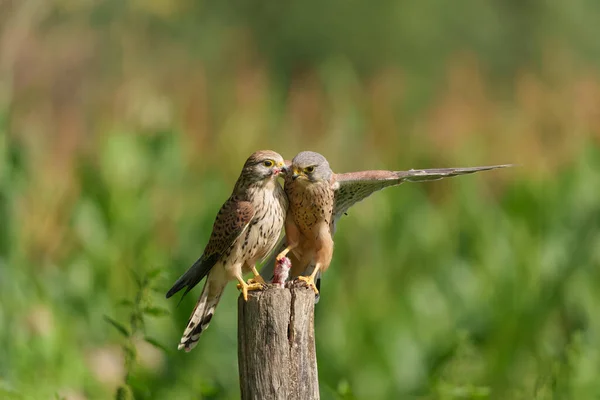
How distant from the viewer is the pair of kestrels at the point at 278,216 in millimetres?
4129

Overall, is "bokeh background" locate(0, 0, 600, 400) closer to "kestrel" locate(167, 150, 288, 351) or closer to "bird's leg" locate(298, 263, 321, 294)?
"kestrel" locate(167, 150, 288, 351)

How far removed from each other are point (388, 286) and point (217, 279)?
4.63 m

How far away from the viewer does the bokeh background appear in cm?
686

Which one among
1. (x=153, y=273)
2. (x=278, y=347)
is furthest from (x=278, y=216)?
(x=278, y=347)

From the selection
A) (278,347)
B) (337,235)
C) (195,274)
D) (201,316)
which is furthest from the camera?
(337,235)

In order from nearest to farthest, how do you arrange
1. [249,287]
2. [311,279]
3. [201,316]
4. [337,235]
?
[249,287] < [311,279] < [201,316] < [337,235]

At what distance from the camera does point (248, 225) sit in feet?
13.8

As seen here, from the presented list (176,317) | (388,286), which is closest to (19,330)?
(176,317)

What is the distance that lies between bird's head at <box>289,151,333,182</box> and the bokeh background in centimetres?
82

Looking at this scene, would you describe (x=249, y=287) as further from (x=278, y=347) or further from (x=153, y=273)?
(x=153, y=273)

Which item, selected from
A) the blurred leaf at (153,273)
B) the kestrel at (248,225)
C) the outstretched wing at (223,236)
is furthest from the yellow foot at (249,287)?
the blurred leaf at (153,273)

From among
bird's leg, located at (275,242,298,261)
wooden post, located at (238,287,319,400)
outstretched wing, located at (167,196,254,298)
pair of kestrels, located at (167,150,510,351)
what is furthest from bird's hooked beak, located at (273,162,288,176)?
wooden post, located at (238,287,319,400)

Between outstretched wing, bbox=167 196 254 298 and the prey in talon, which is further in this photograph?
outstretched wing, bbox=167 196 254 298

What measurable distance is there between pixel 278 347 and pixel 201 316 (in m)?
0.74
